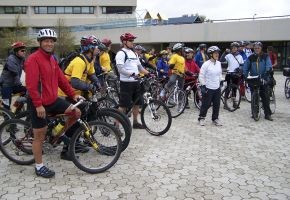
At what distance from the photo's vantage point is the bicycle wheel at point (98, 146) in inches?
219

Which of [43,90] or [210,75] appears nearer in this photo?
[43,90]

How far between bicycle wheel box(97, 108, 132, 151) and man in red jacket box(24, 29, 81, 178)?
28.0 inches

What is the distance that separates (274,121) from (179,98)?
236 centimetres

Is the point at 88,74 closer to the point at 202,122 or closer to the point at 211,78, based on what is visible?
the point at 211,78

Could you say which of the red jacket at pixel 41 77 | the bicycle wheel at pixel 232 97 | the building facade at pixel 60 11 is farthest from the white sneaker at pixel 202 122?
the building facade at pixel 60 11

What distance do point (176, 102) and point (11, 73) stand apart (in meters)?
4.19

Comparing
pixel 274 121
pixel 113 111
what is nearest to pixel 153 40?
pixel 274 121

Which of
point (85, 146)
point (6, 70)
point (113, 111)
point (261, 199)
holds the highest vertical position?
point (6, 70)

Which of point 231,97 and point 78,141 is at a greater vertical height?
point 231,97

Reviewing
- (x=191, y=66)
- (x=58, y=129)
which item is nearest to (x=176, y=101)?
(x=191, y=66)

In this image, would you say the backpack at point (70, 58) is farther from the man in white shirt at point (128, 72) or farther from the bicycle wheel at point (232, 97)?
the bicycle wheel at point (232, 97)

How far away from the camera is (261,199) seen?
475 centimetres

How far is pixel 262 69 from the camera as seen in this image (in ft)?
31.2

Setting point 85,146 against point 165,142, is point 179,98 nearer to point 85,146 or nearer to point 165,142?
point 165,142
